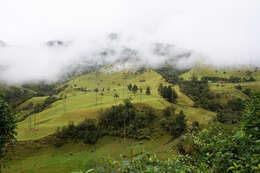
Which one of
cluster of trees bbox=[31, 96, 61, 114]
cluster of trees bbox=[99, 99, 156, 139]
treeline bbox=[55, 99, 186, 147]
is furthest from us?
cluster of trees bbox=[31, 96, 61, 114]

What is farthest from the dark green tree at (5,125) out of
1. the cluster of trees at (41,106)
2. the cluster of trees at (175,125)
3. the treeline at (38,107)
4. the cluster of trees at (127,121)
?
the cluster of trees at (41,106)

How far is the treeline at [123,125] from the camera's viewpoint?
6594 centimetres

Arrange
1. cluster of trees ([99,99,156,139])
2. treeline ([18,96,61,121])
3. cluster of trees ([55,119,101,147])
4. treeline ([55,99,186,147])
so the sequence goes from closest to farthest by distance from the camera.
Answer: cluster of trees ([55,119,101,147]) → treeline ([55,99,186,147]) → cluster of trees ([99,99,156,139]) → treeline ([18,96,61,121])

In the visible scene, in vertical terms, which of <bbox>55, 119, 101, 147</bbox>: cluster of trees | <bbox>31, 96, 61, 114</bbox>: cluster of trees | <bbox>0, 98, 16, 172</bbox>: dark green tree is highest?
<bbox>0, 98, 16, 172</bbox>: dark green tree

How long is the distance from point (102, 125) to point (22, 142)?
114 feet

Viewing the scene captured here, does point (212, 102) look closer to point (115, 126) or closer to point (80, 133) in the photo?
point (115, 126)

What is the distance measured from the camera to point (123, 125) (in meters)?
73.4

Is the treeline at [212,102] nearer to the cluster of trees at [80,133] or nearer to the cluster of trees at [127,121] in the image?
the cluster of trees at [127,121]

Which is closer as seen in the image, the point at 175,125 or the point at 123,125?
the point at 175,125

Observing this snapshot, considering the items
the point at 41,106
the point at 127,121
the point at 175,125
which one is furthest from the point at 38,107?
the point at 175,125

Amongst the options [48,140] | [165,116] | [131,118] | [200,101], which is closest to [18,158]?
[48,140]

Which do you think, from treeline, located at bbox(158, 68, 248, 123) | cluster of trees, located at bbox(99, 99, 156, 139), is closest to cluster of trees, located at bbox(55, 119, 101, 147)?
cluster of trees, located at bbox(99, 99, 156, 139)

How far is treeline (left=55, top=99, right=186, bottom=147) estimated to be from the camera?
6594cm

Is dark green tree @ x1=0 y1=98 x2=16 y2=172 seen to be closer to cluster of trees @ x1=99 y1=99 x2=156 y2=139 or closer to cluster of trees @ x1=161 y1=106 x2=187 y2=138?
cluster of trees @ x1=99 y1=99 x2=156 y2=139
